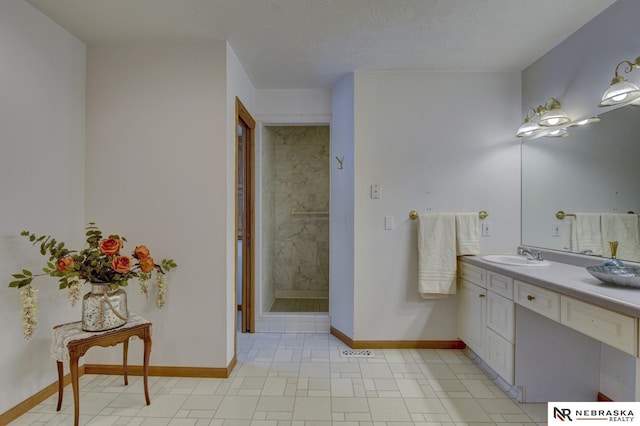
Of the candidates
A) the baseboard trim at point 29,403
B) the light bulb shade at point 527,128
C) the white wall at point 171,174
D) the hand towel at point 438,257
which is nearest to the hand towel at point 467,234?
the hand towel at point 438,257

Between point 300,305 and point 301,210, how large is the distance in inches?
50.0

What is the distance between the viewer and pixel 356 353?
2.68 m

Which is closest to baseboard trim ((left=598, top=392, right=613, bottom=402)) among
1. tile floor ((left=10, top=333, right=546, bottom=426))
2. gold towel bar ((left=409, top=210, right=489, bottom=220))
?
tile floor ((left=10, top=333, right=546, bottom=426))

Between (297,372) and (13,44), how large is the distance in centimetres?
274

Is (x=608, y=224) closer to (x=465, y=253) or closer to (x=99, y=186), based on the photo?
(x=465, y=253)

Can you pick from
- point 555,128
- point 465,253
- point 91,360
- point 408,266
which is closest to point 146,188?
point 91,360

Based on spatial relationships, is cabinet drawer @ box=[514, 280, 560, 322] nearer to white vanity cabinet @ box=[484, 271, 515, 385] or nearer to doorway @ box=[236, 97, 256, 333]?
white vanity cabinet @ box=[484, 271, 515, 385]

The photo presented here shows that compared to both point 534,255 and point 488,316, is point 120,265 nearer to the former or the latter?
point 488,316

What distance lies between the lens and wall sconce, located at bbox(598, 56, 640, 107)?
170 centimetres

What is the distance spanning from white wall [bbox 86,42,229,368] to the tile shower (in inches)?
76.0

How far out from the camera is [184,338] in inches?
91.0

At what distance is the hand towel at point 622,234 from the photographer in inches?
71.2

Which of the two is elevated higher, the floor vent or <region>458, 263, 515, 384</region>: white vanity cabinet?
<region>458, 263, 515, 384</region>: white vanity cabinet

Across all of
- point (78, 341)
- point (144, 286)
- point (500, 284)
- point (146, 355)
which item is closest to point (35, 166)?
point (144, 286)
